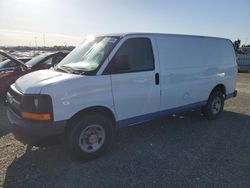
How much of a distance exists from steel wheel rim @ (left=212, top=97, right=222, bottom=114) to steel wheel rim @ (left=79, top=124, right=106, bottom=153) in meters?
3.62

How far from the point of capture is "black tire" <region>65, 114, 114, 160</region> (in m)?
3.94

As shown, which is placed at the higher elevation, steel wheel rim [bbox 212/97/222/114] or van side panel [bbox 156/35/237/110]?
van side panel [bbox 156/35/237/110]

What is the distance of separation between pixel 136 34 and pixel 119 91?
1.14m

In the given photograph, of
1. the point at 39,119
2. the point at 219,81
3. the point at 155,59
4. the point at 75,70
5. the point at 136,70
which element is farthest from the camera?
the point at 219,81

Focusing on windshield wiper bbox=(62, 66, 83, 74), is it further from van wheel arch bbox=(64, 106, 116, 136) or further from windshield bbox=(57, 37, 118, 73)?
van wheel arch bbox=(64, 106, 116, 136)

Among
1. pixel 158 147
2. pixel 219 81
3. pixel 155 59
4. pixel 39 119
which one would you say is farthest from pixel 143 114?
pixel 219 81

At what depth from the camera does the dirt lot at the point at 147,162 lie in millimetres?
3619

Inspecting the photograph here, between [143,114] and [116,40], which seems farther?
[143,114]

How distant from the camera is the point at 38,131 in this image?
3.63 metres

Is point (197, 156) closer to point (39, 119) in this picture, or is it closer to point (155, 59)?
point (155, 59)

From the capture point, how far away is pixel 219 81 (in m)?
6.55

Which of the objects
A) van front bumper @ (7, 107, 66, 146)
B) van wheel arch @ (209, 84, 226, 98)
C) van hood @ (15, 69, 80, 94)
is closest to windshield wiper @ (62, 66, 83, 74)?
van hood @ (15, 69, 80, 94)

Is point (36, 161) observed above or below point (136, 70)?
below

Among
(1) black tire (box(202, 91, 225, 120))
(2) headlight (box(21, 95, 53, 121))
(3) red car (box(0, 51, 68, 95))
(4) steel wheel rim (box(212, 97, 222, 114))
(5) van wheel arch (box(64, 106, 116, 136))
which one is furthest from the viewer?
(3) red car (box(0, 51, 68, 95))
